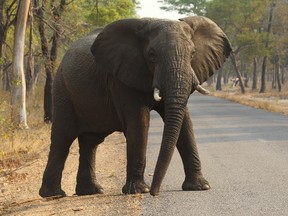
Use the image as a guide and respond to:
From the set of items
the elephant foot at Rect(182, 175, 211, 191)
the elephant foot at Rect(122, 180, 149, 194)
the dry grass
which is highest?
the elephant foot at Rect(122, 180, 149, 194)

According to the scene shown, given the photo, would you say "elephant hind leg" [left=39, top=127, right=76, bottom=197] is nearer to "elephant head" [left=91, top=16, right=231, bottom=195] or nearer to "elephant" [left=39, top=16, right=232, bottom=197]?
"elephant" [left=39, top=16, right=232, bottom=197]

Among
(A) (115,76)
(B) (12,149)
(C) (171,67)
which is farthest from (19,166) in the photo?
(C) (171,67)

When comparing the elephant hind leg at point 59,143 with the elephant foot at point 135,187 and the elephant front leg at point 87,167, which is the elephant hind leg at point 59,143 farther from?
the elephant foot at point 135,187

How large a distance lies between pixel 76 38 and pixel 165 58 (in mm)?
14782

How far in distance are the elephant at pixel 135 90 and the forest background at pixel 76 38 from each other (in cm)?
328

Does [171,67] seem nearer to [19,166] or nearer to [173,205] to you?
[173,205]

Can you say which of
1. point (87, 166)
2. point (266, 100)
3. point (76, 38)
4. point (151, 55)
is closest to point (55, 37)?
point (76, 38)

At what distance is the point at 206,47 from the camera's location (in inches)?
302

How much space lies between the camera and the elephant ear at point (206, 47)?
24.6 feet

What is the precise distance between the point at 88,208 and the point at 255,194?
7.29 feet

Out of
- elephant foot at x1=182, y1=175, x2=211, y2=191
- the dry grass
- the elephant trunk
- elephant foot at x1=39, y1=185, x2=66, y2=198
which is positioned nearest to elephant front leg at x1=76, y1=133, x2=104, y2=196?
elephant foot at x1=39, y1=185, x2=66, y2=198

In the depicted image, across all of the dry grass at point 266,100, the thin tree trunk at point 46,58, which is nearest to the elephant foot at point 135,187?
the thin tree trunk at point 46,58

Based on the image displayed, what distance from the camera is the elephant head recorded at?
259 inches

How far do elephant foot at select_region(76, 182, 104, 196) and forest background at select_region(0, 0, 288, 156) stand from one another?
3248 millimetres
